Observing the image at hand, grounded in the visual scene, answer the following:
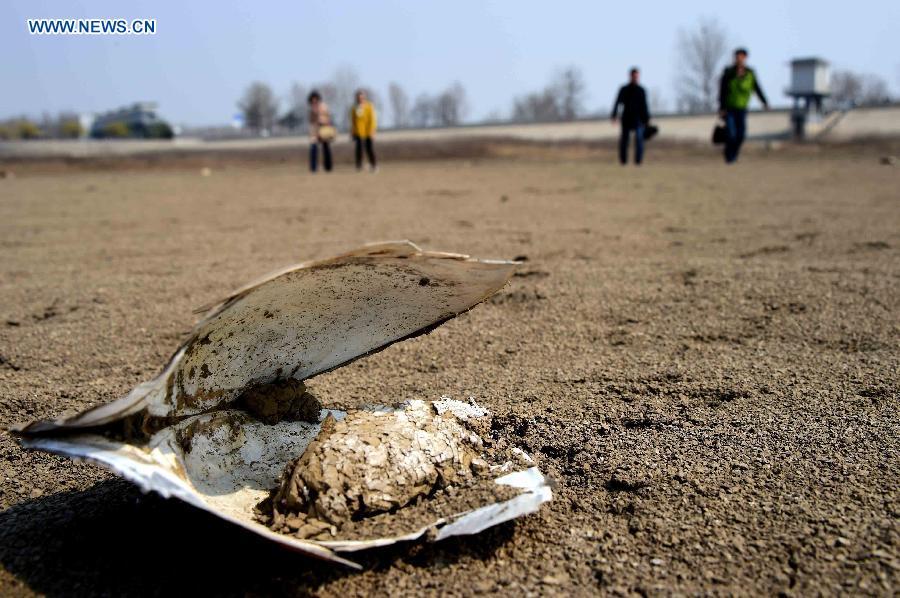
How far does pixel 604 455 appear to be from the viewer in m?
1.97

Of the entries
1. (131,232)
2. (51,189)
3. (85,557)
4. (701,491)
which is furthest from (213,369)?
(51,189)

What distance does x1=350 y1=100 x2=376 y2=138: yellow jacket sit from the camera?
13.3 metres

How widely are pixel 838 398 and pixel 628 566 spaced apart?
46.0 inches

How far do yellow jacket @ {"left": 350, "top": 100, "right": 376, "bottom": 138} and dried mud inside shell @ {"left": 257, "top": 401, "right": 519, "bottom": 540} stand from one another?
1209cm

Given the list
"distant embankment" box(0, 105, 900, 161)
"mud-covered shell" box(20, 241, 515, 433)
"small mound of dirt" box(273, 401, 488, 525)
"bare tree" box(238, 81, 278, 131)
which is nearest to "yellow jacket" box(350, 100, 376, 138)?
"distant embankment" box(0, 105, 900, 161)

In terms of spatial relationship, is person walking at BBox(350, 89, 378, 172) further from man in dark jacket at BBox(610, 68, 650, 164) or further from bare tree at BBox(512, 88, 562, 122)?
bare tree at BBox(512, 88, 562, 122)

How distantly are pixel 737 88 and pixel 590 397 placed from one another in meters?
8.96

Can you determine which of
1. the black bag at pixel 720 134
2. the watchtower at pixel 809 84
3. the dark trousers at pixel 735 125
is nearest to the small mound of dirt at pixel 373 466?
the dark trousers at pixel 735 125

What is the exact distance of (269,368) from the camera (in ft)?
6.15

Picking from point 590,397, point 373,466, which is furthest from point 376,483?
point 590,397

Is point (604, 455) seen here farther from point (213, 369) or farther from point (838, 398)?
point (213, 369)

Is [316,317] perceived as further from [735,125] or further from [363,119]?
[363,119]

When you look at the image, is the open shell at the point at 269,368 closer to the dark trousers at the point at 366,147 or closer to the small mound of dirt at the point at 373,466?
the small mound of dirt at the point at 373,466

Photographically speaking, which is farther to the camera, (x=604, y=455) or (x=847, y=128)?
(x=847, y=128)
